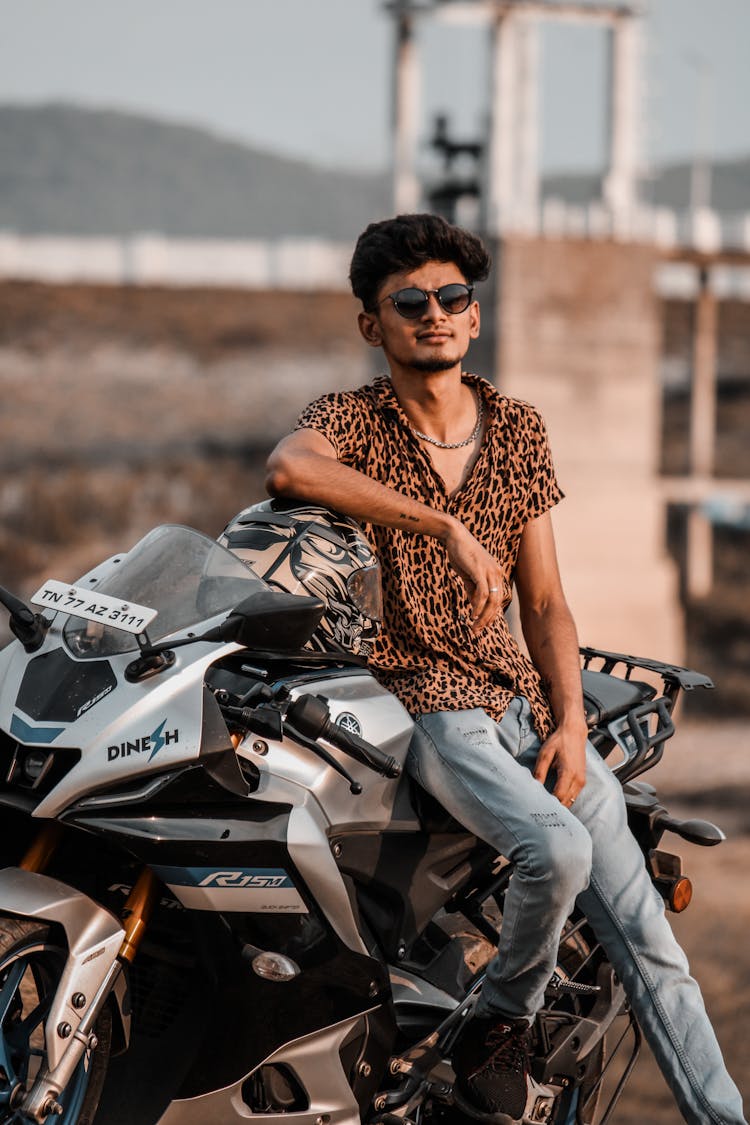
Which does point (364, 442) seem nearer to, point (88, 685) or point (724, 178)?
point (88, 685)

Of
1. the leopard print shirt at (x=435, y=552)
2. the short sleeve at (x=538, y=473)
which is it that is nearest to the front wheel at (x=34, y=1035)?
the leopard print shirt at (x=435, y=552)

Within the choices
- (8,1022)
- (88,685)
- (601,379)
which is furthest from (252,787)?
(601,379)

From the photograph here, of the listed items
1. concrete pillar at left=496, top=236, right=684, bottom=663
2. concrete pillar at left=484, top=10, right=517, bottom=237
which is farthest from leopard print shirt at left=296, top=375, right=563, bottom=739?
concrete pillar at left=484, top=10, right=517, bottom=237

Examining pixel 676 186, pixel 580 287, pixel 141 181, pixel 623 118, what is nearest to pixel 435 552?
pixel 580 287

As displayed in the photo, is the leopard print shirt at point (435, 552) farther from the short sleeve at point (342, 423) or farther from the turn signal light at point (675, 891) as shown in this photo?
the turn signal light at point (675, 891)

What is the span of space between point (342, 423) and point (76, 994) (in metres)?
1.46

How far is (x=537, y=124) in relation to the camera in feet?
103

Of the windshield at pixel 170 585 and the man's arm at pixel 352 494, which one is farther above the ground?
the man's arm at pixel 352 494

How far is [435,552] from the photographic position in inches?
162

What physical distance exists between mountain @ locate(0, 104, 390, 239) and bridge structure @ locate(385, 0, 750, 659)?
3311cm

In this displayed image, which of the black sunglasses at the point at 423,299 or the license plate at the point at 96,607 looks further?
the black sunglasses at the point at 423,299

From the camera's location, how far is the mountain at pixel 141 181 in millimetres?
81000

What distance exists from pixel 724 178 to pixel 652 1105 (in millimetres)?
38695

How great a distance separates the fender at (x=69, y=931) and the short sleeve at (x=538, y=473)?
4.94 ft
